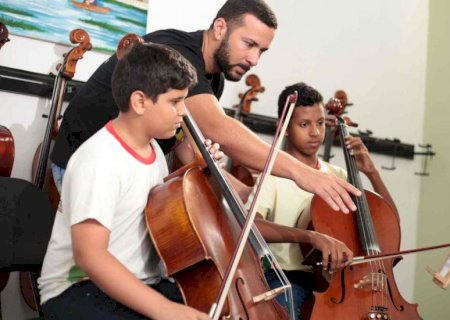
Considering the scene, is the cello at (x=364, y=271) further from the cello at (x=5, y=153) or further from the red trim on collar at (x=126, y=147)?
the cello at (x=5, y=153)

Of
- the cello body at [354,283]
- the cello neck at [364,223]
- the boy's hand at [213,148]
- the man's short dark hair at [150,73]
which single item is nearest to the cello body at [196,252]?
the boy's hand at [213,148]

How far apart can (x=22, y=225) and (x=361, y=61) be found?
8.29 feet

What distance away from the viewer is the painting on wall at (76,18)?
251 centimetres

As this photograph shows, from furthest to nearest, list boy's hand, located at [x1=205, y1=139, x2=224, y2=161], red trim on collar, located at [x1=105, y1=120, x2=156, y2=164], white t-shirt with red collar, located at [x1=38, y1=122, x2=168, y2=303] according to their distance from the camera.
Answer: boy's hand, located at [x1=205, y1=139, x2=224, y2=161], red trim on collar, located at [x1=105, y1=120, x2=156, y2=164], white t-shirt with red collar, located at [x1=38, y1=122, x2=168, y2=303]

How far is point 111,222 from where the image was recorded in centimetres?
138

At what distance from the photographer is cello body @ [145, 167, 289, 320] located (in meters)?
1.46

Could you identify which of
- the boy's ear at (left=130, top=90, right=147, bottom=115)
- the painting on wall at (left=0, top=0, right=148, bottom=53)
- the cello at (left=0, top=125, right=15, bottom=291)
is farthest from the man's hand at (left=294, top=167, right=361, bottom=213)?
the painting on wall at (left=0, top=0, right=148, bottom=53)

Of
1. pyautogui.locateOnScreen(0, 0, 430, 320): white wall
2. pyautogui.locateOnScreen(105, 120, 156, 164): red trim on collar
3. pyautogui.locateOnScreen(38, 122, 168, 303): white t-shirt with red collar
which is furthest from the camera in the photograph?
pyautogui.locateOnScreen(0, 0, 430, 320): white wall

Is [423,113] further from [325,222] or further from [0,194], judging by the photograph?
[0,194]

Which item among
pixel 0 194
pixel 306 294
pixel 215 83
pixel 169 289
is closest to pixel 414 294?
pixel 306 294

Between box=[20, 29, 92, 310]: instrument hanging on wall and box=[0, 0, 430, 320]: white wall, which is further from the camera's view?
box=[0, 0, 430, 320]: white wall

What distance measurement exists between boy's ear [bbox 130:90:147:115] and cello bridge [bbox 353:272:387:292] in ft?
2.91

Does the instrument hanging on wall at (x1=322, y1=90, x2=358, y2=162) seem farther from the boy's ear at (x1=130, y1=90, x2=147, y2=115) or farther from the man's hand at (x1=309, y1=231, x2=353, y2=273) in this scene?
the boy's ear at (x1=130, y1=90, x2=147, y2=115)

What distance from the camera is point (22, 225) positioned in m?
1.82
